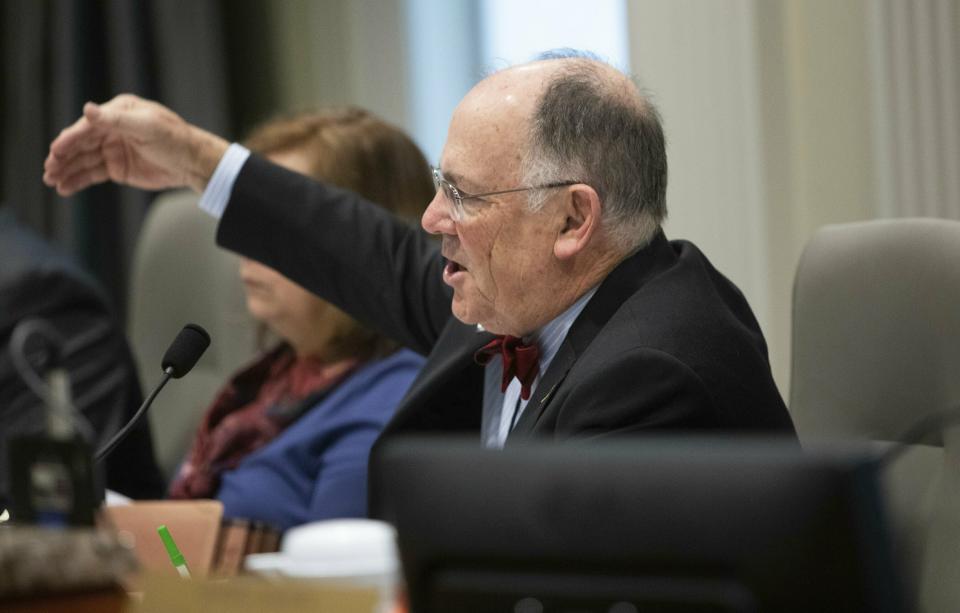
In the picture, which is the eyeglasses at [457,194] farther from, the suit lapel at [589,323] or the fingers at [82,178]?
the fingers at [82,178]

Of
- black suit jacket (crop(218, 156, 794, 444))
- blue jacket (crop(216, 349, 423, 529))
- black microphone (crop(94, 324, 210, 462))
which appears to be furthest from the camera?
blue jacket (crop(216, 349, 423, 529))

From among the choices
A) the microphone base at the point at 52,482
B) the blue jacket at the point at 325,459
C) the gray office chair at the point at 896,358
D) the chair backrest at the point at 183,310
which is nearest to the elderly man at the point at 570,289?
the gray office chair at the point at 896,358

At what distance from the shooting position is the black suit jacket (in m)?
1.47

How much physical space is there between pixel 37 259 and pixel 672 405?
6.10 feet

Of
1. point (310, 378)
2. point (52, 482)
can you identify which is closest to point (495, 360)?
point (310, 378)

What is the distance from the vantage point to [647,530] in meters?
0.73

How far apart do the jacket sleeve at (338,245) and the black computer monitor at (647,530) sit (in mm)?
1359

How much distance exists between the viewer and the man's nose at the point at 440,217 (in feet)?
5.84

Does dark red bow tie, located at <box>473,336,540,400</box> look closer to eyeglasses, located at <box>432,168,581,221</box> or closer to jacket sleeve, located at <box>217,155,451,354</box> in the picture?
eyeglasses, located at <box>432,168,581,221</box>

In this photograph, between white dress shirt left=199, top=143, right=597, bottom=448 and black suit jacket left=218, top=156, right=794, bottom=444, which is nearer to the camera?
black suit jacket left=218, top=156, right=794, bottom=444

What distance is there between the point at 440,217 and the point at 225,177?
56 cm

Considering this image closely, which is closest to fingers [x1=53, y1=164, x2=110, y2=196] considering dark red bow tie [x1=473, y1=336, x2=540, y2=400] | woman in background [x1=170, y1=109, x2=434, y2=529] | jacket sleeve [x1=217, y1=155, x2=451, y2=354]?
jacket sleeve [x1=217, y1=155, x2=451, y2=354]

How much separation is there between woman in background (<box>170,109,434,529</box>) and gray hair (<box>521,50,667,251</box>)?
2.63ft

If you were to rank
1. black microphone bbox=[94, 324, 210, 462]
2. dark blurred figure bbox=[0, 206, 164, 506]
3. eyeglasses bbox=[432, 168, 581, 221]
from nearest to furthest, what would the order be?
black microphone bbox=[94, 324, 210, 462]
eyeglasses bbox=[432, 168, 581, 221]
dark blurred figure bbox=[0, 206, 164, 506]
